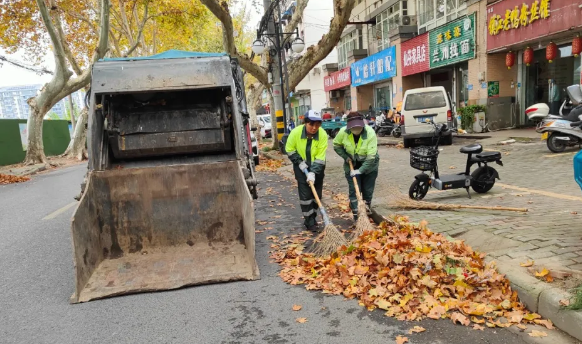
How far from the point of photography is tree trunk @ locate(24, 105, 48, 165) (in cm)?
1660

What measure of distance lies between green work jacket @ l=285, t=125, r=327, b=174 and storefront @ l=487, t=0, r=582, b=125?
9.85 m

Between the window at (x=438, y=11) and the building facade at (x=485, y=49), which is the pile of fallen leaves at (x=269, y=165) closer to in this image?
the building facade at (x=485, y=49)

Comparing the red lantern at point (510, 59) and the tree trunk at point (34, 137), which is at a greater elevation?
the red lantern at point (510, 59)

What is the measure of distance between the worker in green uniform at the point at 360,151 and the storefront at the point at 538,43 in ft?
30.8

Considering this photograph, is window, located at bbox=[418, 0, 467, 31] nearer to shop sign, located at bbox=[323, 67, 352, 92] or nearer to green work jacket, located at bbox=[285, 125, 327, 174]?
shop sign, located at bbox=[323, 67, 352, 92]

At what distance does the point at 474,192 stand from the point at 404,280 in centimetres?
362

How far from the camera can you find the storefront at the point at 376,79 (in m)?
22.2

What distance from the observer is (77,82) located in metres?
17.2

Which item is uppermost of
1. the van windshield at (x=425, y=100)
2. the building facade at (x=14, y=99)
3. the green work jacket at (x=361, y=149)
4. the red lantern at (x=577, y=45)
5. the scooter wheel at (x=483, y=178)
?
the building facade at (x=14, y=99)

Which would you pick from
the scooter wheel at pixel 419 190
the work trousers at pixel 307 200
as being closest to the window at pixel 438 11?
the scooter wheel at pixel 419 190

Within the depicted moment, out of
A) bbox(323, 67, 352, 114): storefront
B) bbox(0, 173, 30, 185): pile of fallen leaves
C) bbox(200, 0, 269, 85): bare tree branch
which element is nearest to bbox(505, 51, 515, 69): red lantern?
bbox(200, 0, 269, 85): bare tree branch

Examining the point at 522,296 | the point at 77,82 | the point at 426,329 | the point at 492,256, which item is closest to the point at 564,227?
the point at 492,256

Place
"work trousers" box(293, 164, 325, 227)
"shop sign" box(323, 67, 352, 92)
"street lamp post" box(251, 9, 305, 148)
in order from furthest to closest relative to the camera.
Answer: "shop sign" box(323, 67, 352, 92) → "street lamp post" box(251, 9, 305, 148) → "work trousers" box(293, 164, 325, 227)

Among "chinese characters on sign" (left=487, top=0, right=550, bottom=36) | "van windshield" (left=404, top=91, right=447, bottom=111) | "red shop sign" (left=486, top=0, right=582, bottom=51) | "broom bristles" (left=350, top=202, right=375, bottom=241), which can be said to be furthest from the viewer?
"van windshield" (left=404, top=91, right=447, bottom=111)
